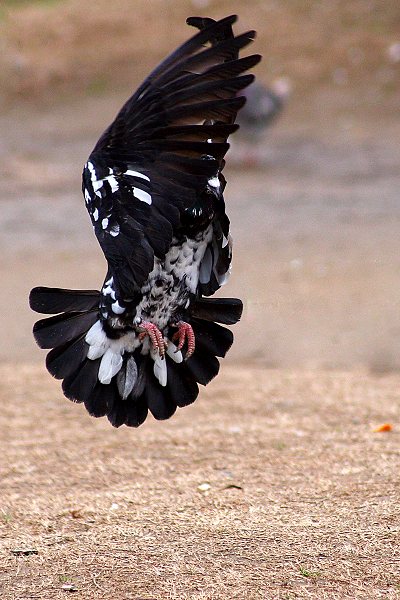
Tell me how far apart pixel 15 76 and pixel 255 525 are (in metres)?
12.3

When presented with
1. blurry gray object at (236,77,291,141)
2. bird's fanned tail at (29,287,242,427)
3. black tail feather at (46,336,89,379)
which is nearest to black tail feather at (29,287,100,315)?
bird's fanned tail at (29,287,242,427)

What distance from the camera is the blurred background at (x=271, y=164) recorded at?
7.71 meters

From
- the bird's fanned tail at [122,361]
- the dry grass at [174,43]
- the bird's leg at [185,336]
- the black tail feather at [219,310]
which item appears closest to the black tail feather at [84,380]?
the bird's fanned tail at [122,361]

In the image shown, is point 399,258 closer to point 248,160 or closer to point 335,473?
point 248,160

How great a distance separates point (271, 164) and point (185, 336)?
910cm

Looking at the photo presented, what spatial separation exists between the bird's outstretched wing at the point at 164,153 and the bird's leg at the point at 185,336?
0.40 meters

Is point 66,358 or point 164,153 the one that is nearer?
point 164,153

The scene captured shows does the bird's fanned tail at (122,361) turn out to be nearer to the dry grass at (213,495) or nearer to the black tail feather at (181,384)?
the black tail feather at (181,384)

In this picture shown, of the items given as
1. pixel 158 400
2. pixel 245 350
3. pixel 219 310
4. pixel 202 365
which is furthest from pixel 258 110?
pixel 158 400

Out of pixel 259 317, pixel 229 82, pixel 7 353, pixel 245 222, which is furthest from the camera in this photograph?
pixel 245 222

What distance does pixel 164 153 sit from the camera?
3.48 meters

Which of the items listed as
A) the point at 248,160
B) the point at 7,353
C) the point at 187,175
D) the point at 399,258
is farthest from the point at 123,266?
the point at 248,160

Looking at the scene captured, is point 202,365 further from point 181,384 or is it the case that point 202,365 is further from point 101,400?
point 101,400

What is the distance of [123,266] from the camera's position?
350cm
